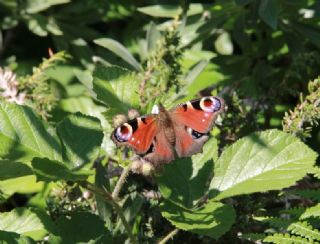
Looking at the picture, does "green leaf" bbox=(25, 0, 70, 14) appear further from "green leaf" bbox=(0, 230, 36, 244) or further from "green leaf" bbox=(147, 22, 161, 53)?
"green leaf" bbox=(0, 230, 36, 244)

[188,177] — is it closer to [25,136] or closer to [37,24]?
[25,136]

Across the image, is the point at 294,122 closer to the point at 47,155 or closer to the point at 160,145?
the point at 160,145

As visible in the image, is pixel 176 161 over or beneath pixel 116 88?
beneath

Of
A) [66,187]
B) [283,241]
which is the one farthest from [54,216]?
[283,241]

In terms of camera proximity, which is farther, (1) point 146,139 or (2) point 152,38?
(2) point 152,38

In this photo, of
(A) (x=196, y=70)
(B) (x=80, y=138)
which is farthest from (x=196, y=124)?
(A) (x=196, y=70)
